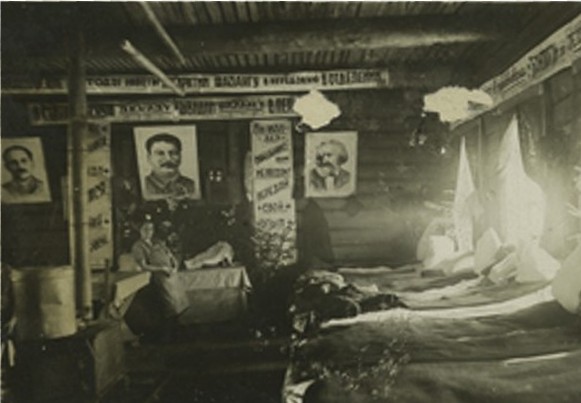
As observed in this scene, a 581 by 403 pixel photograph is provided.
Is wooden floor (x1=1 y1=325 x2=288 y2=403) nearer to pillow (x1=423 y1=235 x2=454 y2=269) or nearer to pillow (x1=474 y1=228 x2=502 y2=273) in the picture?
pillow (x1=423 y1=235 x2=454 y2=269)

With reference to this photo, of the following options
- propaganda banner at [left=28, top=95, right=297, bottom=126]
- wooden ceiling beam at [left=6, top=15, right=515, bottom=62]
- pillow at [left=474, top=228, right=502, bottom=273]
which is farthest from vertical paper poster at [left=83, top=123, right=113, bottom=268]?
pillow at [left=474, top=228, right=502, bottom=273]

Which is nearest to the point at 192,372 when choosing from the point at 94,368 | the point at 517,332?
the point at 94,368

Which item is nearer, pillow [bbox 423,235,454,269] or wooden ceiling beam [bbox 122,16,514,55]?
wooden ceiling beam [bbox 122,16,514,55]

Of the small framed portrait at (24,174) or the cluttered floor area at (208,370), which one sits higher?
the small framed portrait at (24,174)

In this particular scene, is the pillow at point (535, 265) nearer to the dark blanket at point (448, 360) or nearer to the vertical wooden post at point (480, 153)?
the dark blanket at point (448, 360)

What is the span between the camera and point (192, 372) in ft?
13.3

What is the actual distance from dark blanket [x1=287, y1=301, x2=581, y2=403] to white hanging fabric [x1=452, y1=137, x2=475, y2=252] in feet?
4.25

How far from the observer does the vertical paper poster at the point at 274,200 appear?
14.5ft

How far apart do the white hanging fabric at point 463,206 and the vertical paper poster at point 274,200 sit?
1.39 m

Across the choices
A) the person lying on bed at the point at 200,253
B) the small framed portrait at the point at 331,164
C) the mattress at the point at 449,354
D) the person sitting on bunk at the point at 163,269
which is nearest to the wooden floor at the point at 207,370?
the person sitting on bunk at the point at 163,269

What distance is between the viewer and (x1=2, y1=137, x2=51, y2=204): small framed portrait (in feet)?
11.0

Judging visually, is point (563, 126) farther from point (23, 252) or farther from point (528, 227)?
point (23, 252)

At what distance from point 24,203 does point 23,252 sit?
0.48 m

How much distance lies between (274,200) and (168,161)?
1.22 metres
